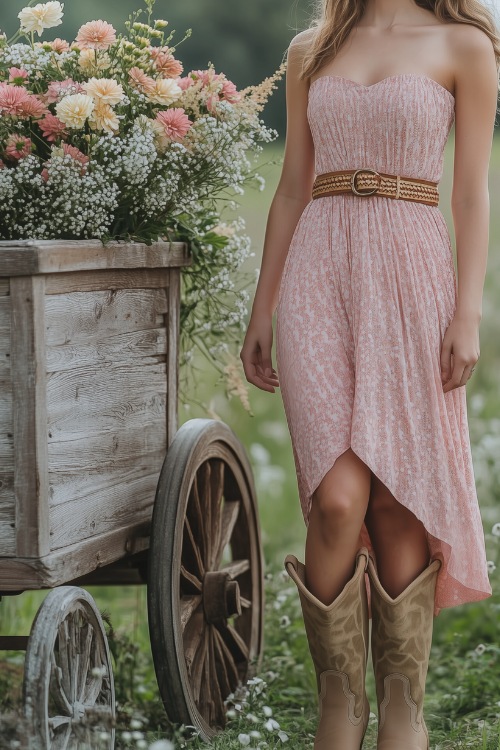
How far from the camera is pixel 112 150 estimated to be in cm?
249

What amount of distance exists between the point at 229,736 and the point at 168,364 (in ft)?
3.09

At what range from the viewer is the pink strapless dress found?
2449 millimetres

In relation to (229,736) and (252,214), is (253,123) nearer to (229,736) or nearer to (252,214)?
(229,736)

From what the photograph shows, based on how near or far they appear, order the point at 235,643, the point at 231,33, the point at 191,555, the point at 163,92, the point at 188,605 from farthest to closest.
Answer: the point at 231,33, the point at 235,643, the point at 191,555, the point at 188,605, the point at 163,92

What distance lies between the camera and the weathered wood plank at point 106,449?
2.31m

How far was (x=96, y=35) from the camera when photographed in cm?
265

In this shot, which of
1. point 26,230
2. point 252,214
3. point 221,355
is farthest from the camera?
point 252,214

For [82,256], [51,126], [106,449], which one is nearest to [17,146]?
[51,126]

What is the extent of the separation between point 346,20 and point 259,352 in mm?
824

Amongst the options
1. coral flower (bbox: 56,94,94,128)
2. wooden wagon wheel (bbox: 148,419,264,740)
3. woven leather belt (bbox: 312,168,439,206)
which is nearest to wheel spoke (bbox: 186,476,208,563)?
wooden wagon wheel (bbox: 148,419,264,740)

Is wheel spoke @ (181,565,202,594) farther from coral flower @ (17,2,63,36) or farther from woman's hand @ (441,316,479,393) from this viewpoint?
coral flower @ (17,2,63,36)

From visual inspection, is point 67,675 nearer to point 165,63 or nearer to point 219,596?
point 219,596

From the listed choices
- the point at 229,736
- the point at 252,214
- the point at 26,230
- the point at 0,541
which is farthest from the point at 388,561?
the point at 252,214

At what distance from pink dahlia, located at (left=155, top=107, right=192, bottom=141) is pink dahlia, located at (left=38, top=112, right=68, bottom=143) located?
0.23 metres
